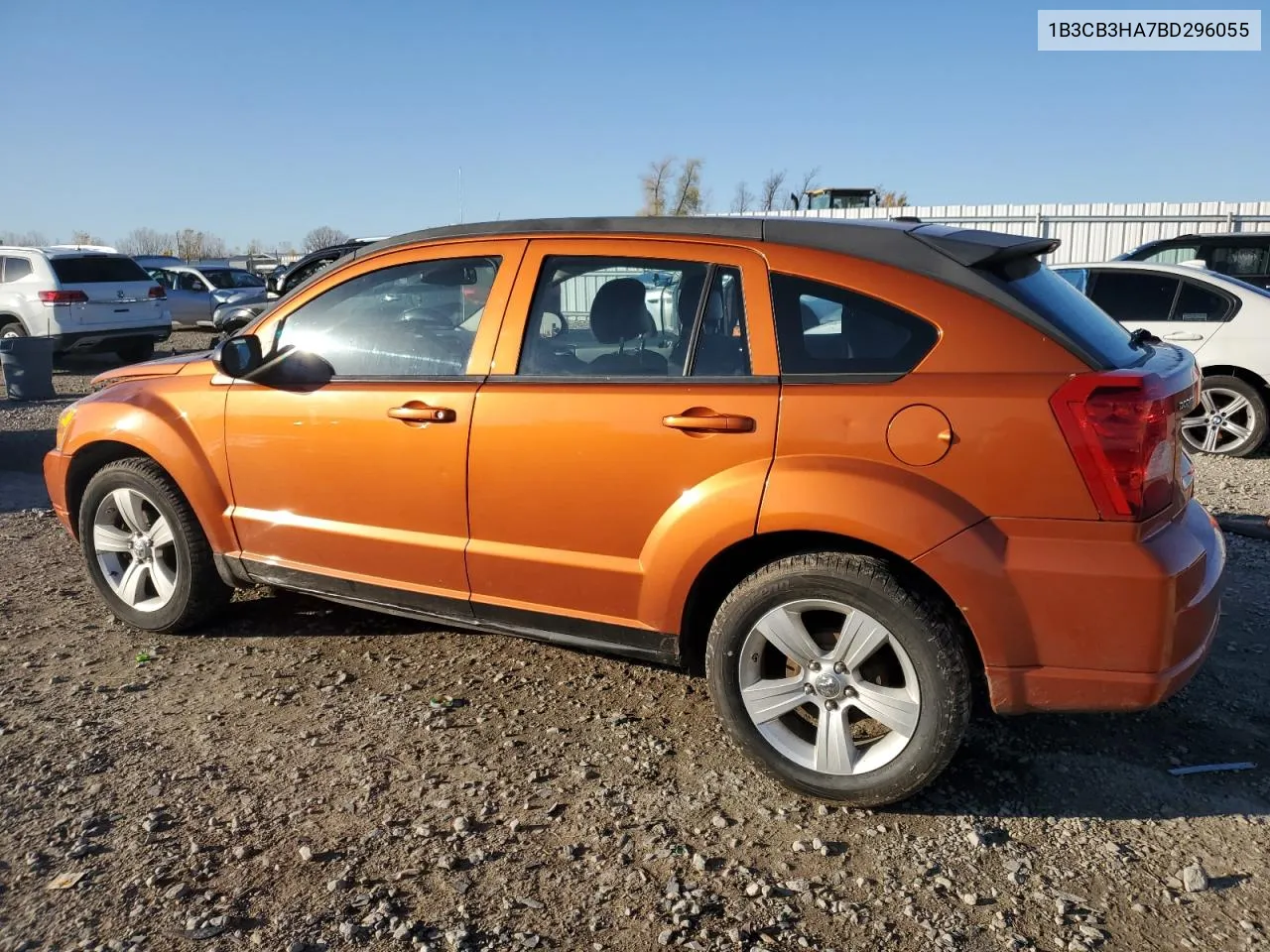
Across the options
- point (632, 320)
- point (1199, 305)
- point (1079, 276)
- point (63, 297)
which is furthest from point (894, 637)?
point (63, 297)

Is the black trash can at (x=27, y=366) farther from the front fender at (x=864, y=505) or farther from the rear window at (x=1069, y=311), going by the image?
the rear window at (x=1069, y=311)

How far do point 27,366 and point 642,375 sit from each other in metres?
11.2

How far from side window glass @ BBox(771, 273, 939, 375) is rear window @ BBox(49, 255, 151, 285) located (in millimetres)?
13648

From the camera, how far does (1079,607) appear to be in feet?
8.70

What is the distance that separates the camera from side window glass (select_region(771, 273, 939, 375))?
288cm

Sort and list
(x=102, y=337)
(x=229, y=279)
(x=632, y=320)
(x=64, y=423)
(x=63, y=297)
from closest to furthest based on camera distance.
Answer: (x=632, y=320)
(x=64, y=423)
(x=63, y=297)
(x=102, y=337)
(x=229, y=279)

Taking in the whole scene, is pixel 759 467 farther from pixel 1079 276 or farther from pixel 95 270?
pixel 95 270

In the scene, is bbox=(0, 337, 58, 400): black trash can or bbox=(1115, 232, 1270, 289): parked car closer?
bbox=(1115, 232, 1270, 289): parked car

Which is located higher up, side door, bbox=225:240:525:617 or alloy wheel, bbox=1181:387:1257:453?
side door, bbox=225:240:525:617

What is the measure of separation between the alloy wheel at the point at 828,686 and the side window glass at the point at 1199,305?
6.55 meters

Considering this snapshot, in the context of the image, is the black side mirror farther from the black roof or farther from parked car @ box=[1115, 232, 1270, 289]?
parked car @ box=[1115, 232, 1270, 289]

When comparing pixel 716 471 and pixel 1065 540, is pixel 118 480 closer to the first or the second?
pixel 716 471

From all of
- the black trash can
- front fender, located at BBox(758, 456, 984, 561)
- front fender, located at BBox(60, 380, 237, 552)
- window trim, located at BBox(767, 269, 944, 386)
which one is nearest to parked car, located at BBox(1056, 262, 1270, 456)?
window trim, located at BBox(767, 269, 944, 386)

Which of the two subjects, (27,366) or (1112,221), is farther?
(1112,221)
